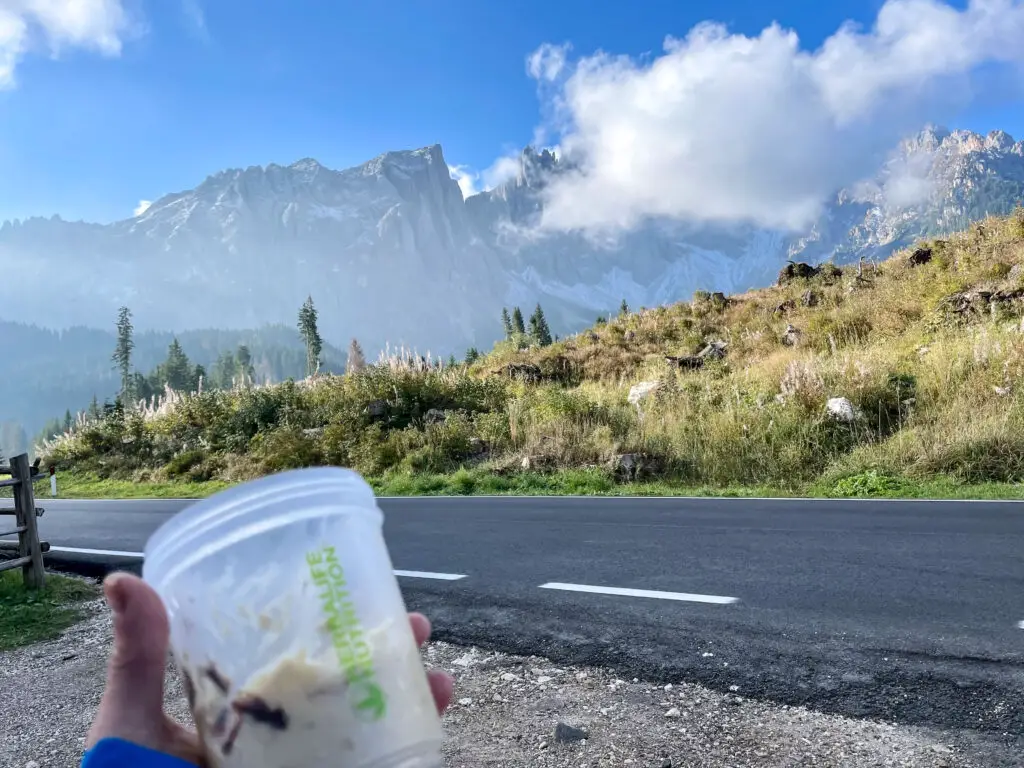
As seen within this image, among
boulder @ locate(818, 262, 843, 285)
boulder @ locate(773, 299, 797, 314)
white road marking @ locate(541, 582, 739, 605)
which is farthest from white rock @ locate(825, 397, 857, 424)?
boulder @ locate(818, 262, 843, 285)

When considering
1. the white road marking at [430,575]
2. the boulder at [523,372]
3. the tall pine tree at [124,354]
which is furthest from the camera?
the tall pine tree at [124,354]

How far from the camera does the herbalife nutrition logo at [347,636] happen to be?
936 mm

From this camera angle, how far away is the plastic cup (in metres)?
0.92

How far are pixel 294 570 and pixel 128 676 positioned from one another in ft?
1.08

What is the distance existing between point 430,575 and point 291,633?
4.68 meters

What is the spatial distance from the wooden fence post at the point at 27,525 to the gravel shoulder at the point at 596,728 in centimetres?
247

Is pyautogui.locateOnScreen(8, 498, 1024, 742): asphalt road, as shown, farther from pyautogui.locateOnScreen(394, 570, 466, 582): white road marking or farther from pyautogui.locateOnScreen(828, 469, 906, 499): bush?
pyautogui.locateOnScreen(828, 469, 906, 499): bush

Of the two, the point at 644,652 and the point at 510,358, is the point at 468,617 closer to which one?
the point at 644,652

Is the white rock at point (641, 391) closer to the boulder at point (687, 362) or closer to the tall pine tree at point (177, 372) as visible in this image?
the boulder at point (687, 362)

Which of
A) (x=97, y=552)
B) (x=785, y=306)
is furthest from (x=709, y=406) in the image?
(x=785, y=306)

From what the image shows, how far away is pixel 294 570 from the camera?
3.23ft

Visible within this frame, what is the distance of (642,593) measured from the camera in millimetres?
4500

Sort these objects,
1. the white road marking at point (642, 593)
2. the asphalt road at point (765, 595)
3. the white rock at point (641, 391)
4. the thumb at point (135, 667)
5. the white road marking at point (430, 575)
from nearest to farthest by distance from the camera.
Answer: the thumb at point (135, 667)
the asphalt road at point (765, 595)
the white road marking at point (642, 593)
the white road marking at point (430, 575)
the white rock at point (641, 391)

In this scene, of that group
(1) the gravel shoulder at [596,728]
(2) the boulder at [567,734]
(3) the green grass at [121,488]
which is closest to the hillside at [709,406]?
(3) the green grass at [121,488]
